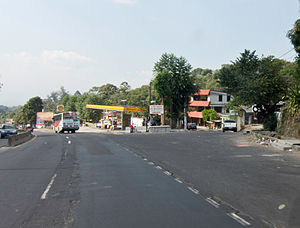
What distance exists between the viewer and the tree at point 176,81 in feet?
207

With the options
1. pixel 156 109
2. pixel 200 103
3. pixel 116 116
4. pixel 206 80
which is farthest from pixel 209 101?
pixel 206 80

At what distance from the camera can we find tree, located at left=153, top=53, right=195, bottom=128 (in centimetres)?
6309

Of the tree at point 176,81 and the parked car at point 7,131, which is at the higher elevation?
the tree at point 176,81

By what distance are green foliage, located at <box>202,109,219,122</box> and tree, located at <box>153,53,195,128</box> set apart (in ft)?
42.0

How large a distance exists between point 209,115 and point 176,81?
16.4m

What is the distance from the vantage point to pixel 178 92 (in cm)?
6356

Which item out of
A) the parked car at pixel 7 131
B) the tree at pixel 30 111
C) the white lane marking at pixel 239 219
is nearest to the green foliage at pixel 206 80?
the parked car at pixel 7 131

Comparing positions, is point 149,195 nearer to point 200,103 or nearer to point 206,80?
point 200,103

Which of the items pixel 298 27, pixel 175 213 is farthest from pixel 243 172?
pixel 298 27

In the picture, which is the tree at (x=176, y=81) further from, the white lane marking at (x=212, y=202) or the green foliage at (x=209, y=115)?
the white lane marking at (x=212, y=202)

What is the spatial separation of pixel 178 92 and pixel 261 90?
3312 cm

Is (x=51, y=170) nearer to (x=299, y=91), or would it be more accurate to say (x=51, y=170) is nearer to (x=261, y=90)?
(x=299, y=91)

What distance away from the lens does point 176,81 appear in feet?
207

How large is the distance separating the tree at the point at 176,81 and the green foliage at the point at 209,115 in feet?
42.0
